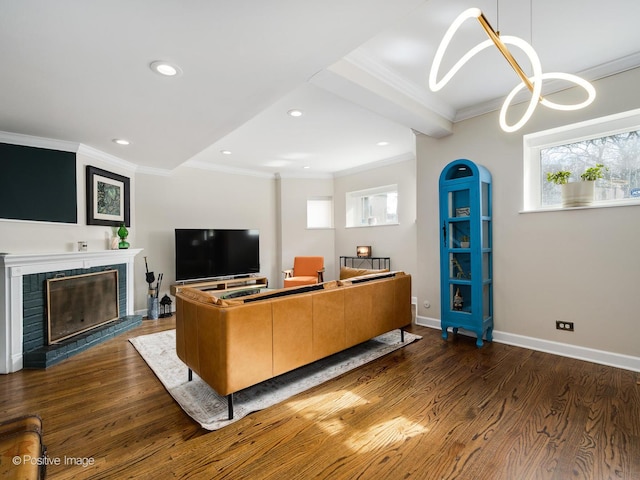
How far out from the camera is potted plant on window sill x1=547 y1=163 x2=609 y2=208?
272 centimetres

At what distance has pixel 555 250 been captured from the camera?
2900mm

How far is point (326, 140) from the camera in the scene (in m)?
4.37

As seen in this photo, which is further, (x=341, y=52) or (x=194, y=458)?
(x=341, y=52)

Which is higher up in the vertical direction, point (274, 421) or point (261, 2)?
point (261, 2)

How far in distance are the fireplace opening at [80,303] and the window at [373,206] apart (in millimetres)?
4350

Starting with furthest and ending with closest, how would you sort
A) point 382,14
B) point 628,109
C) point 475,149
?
point 475,149 → point 628,109 → point 382,14

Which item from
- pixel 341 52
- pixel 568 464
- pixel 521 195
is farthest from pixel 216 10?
pixel 521 195

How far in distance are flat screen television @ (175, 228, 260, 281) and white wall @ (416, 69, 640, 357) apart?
3272 mm

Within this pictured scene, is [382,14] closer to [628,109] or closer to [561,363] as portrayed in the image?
[628,109]

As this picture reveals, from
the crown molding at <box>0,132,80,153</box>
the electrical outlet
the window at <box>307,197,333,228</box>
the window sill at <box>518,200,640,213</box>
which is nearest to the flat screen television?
the window at <box>307,197,333,228</box>

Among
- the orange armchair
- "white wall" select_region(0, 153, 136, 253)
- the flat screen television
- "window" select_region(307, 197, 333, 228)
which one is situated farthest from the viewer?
"window" select_region(307, 197, 333, 228)

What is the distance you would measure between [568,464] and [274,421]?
1.60 meters

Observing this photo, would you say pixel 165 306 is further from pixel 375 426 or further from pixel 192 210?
pixel 375 426

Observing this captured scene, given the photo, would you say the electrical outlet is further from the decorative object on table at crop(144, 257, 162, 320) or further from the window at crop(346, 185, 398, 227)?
the decorative object on table at crop(144, 257, 162, 320)
